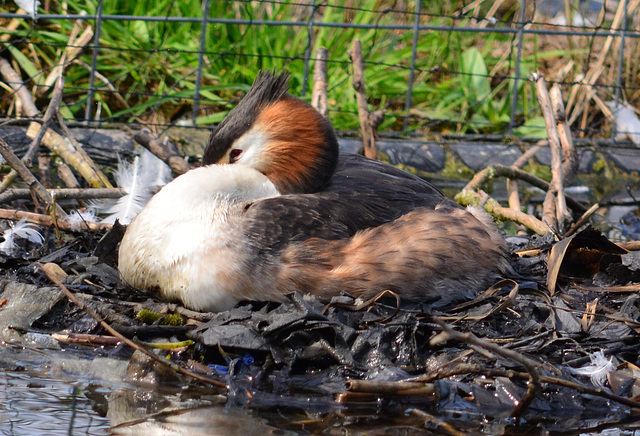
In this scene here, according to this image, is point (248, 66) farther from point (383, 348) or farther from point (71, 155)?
point (383, 348)

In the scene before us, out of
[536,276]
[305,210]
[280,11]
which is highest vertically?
[280,11]

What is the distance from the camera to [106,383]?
2.93 meters

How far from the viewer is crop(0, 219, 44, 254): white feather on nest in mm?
4344

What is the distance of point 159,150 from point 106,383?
2.63 m

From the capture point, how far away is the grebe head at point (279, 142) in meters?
3.83

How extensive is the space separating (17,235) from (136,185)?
28.1 inches

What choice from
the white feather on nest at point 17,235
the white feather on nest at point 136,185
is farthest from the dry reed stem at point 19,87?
the white feather on nest at point 17,235

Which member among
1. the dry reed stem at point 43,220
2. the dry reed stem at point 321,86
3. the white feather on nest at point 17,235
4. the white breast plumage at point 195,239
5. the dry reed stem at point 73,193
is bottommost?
the white feather on nest at point 17,235

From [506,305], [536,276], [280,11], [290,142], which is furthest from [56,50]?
[506,305]

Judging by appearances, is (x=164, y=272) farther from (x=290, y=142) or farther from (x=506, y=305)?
(x=506, y=305)

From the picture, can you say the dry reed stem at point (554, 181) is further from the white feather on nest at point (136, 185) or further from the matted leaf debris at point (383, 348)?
the white feather on nest at point (136, 185)

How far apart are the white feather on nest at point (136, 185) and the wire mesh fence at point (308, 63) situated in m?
1.81

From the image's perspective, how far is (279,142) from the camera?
3.84 meters

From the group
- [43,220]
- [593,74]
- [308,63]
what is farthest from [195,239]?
[593,74]
